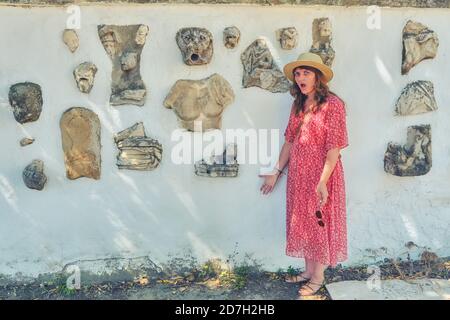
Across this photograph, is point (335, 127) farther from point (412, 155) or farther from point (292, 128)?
point (412, 155)

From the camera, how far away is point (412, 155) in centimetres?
323

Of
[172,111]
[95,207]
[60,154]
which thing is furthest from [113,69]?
[95,207]

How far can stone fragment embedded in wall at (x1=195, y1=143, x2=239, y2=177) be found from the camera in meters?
3.15

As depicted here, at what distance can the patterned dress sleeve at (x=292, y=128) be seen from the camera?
9.80ft

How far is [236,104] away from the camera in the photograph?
3156mm

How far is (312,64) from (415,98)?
903mm

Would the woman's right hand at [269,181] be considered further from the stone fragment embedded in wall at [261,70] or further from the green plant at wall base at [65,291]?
the green plant at wall base at [65,291]

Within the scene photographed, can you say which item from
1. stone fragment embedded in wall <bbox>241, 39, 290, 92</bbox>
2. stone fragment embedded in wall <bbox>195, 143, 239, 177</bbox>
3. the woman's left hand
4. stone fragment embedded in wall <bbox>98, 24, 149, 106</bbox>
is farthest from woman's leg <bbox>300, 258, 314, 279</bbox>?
stone fragment embedded in wall <bbox>98, 24, 149, 106</bbox>

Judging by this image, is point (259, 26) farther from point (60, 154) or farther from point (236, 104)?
point (60, 154)

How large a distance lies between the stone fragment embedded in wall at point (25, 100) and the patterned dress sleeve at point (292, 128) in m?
1.70

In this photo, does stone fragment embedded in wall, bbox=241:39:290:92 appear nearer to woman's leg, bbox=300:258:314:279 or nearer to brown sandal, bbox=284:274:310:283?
woman's leg, bbox=300:258:314:279

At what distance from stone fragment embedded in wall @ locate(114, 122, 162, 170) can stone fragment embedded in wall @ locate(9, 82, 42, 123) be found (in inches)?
22.7

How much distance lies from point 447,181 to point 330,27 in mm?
1425

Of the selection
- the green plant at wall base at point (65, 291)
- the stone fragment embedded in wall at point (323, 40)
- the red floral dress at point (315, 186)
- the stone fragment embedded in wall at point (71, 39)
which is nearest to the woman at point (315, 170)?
the red floral dress at point (315, 186)
